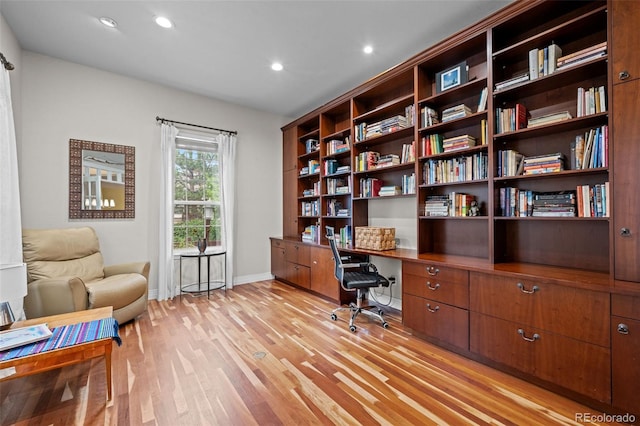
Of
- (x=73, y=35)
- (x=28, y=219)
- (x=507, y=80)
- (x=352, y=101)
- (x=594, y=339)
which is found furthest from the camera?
(x=352, y=101)

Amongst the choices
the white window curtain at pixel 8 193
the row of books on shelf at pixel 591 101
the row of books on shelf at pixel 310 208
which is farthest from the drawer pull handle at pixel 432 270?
the white window curtain at pixel 8 193

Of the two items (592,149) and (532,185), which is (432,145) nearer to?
(532,185)

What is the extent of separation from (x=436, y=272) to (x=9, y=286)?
297cm

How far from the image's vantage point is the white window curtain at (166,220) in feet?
12.5

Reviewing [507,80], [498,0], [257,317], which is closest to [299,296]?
[257,317]

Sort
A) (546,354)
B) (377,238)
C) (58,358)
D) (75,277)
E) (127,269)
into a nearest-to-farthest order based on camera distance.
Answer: (58,358) → (546,354) → (75,277) → (377,238) → (127,269)

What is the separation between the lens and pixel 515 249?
243 centimetres

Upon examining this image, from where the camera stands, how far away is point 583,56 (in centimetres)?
191

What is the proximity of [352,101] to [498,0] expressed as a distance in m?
1.72

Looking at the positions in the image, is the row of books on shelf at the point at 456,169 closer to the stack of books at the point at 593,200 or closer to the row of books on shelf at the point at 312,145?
the stack of books at the point at 593,200

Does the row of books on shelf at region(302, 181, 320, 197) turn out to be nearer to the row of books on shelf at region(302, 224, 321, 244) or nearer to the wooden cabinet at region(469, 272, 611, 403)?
the row of books on shelf at region(302, 224, 321, 244)

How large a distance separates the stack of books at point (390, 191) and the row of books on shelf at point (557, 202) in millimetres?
1087

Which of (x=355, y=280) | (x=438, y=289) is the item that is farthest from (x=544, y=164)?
(x=355, y=280)

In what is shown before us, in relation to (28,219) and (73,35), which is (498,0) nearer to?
(73,35)
